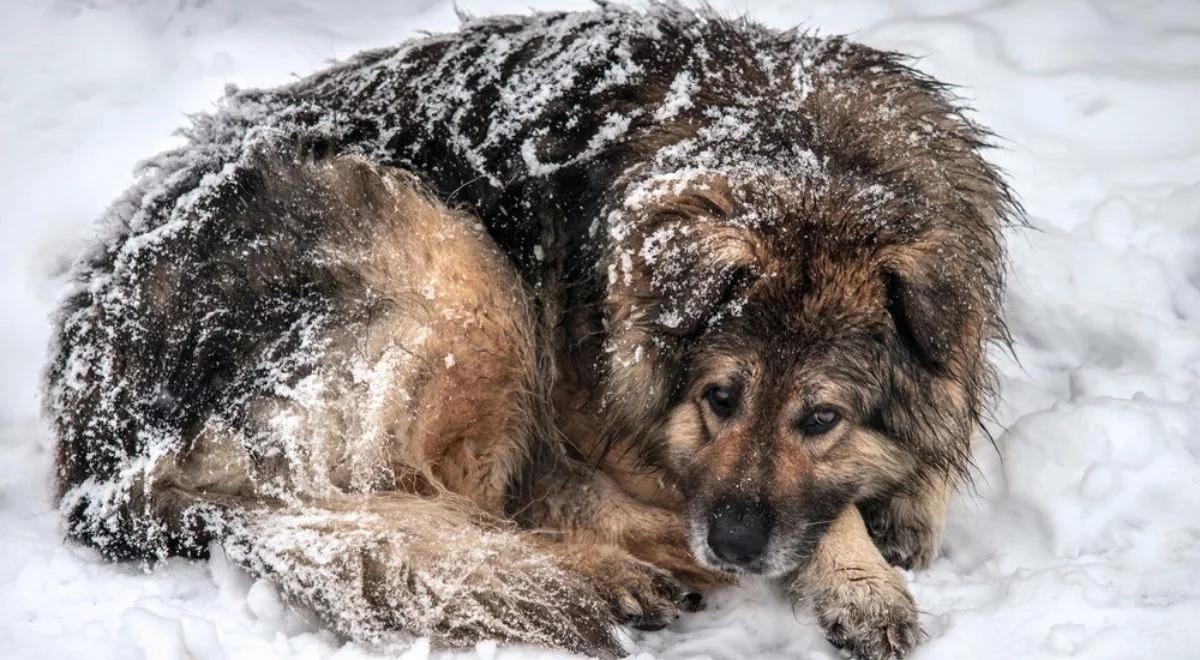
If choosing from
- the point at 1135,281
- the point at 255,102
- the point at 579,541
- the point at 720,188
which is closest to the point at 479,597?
the point at 579,541

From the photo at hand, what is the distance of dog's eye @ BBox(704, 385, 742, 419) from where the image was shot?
11.8 feet

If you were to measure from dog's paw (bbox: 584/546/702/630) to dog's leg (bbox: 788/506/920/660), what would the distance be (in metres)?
0.38

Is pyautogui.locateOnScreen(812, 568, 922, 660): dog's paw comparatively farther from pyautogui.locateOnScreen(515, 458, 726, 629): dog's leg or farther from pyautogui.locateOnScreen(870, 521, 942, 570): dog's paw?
pyautogui.locateOnScreen(515, 458, 726, 629): dog's leg

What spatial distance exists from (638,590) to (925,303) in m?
1.27

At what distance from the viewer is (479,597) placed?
11.3 feet

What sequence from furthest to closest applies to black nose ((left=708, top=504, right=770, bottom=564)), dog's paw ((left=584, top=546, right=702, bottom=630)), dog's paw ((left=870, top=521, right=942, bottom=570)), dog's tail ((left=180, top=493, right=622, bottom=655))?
dog's paw ((left=870, top=521, right=942, bottom=570))
dog's paw ((left=584, top=546, right=702, bottom=630))
black nose ((left=708, top=504, right=770, bottom=564))
dog's tail ((left=180, top=493, right=622, bottom=655))

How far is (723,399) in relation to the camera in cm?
362

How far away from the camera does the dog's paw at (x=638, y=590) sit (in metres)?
3.68

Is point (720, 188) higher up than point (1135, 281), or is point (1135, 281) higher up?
point (720, 188)

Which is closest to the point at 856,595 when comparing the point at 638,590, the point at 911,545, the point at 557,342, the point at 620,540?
the point at 911,545

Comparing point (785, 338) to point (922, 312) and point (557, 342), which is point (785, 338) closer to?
point (922, 312)

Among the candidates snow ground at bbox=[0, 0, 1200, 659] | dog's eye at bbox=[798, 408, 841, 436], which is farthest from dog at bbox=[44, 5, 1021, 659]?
snow ground at bbox=[0, 0, 1200, 659]

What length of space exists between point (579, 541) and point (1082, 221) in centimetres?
277

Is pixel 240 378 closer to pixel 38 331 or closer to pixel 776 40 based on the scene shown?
pixel 38 331
